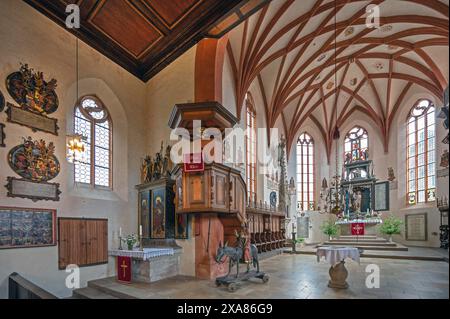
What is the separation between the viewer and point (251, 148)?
13664 mm

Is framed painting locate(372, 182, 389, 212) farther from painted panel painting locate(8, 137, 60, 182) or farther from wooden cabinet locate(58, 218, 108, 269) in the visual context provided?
painted panel painting locate(8, 137, 60, 182)

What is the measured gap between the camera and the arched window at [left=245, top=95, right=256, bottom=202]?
1323 centimetres

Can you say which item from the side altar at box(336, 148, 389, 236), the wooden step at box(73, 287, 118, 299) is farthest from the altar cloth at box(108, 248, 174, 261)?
the side altar at box(336, 148, 389, 236)

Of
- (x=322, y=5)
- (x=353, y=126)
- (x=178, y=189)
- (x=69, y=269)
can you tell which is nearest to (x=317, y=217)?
(x=353, y=126)

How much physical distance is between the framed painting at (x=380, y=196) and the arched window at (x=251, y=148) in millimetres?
8484

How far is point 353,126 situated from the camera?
62.1ft

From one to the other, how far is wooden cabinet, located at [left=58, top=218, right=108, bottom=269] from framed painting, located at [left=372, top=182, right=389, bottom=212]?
15606 millimetres

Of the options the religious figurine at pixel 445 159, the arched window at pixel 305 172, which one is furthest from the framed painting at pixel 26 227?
the arched window at pixel 305 172

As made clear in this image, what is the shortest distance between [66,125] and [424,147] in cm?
738

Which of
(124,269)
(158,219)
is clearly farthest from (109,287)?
(158,219)

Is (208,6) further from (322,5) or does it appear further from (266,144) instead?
(266,144)

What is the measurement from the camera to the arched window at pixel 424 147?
252 centimetres

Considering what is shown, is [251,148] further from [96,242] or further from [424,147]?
[424,147]

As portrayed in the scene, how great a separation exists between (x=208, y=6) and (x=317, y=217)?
15.7m
